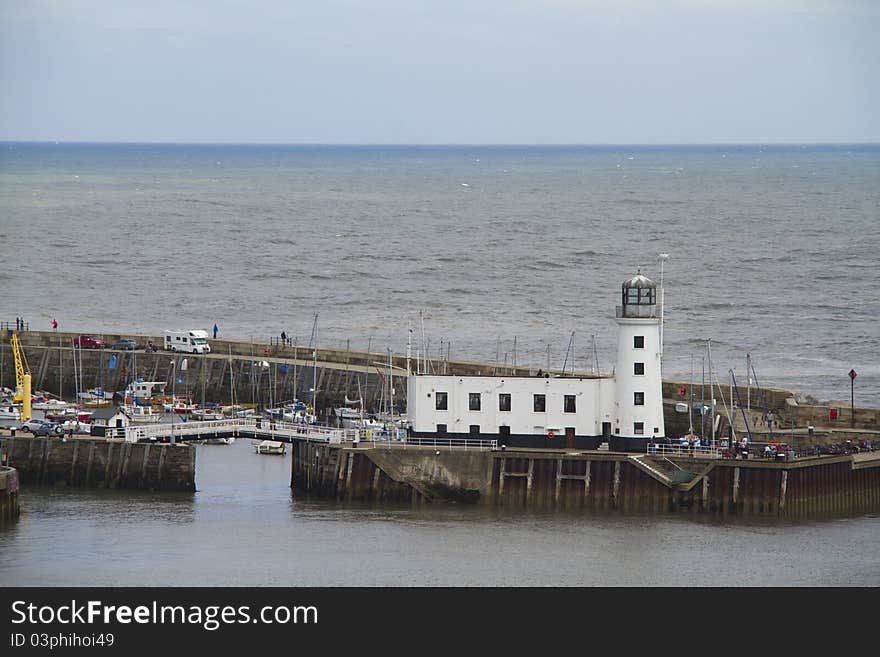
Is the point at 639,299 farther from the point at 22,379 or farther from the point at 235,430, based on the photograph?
the point at 22,379

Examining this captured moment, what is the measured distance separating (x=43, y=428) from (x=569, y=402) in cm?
1899

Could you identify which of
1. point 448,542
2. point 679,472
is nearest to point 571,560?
point 448,542

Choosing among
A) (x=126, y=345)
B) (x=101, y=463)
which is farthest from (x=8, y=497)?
(x=126, y=345)

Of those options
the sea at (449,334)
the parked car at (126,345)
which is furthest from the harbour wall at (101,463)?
the parked car at (126,345)

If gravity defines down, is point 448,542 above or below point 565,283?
below

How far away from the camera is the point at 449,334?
113 meters

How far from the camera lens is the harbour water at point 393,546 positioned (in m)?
56.3

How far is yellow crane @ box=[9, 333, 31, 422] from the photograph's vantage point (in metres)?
76.6

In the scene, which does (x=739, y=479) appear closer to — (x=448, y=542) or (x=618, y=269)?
(x=448, y=542)

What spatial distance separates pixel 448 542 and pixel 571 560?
407 centimetres

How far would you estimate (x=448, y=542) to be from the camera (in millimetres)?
60344

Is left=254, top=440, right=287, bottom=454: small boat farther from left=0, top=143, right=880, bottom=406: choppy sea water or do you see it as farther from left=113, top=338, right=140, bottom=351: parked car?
left=0, top=143, right=880, bottom=406: choppy sea water

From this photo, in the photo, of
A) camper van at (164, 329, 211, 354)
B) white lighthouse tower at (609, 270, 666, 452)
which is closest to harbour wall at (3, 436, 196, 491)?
white lighthouse tower at (609, 270, 666, 452)

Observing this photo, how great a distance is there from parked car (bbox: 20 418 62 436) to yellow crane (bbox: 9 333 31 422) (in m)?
3.13
